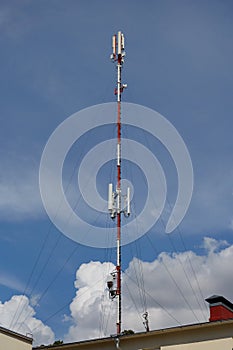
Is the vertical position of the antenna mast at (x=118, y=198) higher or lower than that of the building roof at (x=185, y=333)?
higher

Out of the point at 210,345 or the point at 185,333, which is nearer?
the point at 210,345

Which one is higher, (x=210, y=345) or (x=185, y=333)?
(x=185, y=333)

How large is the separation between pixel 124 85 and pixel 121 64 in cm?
146

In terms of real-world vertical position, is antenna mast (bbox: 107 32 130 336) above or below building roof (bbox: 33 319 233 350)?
above

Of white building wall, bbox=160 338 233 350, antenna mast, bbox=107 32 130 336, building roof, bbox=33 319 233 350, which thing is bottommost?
white building wall, bbox=160 338 233 350

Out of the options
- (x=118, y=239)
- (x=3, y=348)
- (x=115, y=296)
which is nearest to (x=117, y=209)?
(x=118, y=239)

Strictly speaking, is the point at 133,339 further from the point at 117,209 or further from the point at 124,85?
the point at 124,85

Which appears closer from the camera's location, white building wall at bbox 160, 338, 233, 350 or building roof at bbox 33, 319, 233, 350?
white building wall at bbox 160, 338, 233, 350

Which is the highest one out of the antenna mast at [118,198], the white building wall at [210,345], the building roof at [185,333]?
the antenna mast at [118,198]

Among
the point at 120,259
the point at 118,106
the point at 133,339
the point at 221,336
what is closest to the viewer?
the point at 221,336

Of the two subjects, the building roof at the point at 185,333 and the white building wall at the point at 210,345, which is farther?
the building roof at the point at 185,333

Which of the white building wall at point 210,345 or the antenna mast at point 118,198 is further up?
the antenna mast at point 118,198

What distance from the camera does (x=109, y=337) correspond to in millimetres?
24438

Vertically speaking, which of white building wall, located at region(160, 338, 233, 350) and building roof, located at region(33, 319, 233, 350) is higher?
building roof, located at region(33, 319, 233, 350)
